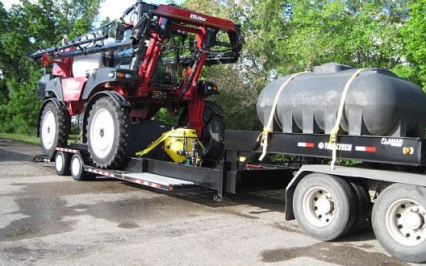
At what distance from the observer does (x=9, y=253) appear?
17.1ft

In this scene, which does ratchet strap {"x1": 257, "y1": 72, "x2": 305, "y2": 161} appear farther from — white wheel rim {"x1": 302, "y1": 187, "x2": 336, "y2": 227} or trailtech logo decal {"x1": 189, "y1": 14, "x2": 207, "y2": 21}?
trailtech logo decal {"x1": 189, "y1": 14, "x2": 207, "y2": 21}

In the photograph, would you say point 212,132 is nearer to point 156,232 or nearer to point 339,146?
point 156,232

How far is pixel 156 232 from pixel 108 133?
3558mm

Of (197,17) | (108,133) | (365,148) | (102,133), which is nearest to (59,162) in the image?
(102,133)

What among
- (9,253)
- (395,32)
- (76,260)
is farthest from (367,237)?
(395,32)

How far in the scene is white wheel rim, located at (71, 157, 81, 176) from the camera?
10.5m

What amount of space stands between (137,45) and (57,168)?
446cm

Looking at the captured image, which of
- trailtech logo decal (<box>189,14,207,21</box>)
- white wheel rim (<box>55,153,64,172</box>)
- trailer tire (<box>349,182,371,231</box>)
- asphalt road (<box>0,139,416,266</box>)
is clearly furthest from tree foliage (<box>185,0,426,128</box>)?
trailer tire (<box>349,182,371,231</box>)

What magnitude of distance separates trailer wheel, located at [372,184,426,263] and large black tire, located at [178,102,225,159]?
15.8 ft

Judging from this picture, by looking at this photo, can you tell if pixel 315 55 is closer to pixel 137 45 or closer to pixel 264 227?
pixel 137 45

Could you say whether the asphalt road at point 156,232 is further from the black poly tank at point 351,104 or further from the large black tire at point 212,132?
the black poly tank at point 351,104

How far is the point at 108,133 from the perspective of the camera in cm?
926

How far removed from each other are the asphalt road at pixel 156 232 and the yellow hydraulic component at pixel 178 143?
2.72 ft

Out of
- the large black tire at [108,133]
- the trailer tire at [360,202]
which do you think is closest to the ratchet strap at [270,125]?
the trailer tire at [360,202]
